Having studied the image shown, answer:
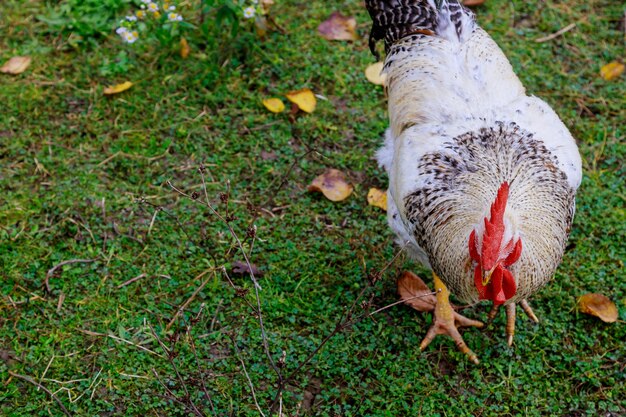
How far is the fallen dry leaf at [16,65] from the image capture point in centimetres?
500

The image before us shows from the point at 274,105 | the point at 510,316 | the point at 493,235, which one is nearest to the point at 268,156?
the point at 274,105

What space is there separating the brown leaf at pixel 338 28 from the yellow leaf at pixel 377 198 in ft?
4.88

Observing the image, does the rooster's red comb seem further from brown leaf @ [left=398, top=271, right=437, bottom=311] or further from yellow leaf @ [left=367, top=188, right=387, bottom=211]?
yellow leaf @ [left=367, top=188, right=387, bottom=211]

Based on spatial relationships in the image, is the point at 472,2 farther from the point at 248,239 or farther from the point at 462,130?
the point at 248,239

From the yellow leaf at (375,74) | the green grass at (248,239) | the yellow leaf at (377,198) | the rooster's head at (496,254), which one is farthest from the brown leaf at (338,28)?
the rooster's head at (496,254)

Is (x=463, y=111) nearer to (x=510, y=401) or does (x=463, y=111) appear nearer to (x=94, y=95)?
(x=510, y=401)

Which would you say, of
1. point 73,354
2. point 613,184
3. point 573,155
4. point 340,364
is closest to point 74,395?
point 73,354

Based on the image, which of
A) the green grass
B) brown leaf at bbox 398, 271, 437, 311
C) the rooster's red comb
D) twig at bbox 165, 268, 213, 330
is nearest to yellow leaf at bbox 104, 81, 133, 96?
the green grass

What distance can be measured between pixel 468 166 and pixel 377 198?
115cm

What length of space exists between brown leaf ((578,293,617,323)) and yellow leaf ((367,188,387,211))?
1260 mm

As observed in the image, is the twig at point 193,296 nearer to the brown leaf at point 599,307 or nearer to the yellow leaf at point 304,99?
the yellow leaf at point 304,99

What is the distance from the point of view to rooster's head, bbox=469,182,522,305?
9.37 ft

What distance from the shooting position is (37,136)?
466cm

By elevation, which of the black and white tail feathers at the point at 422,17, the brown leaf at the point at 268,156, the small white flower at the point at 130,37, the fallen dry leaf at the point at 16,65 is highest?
the black and white tail feathers at the point at 422,17
